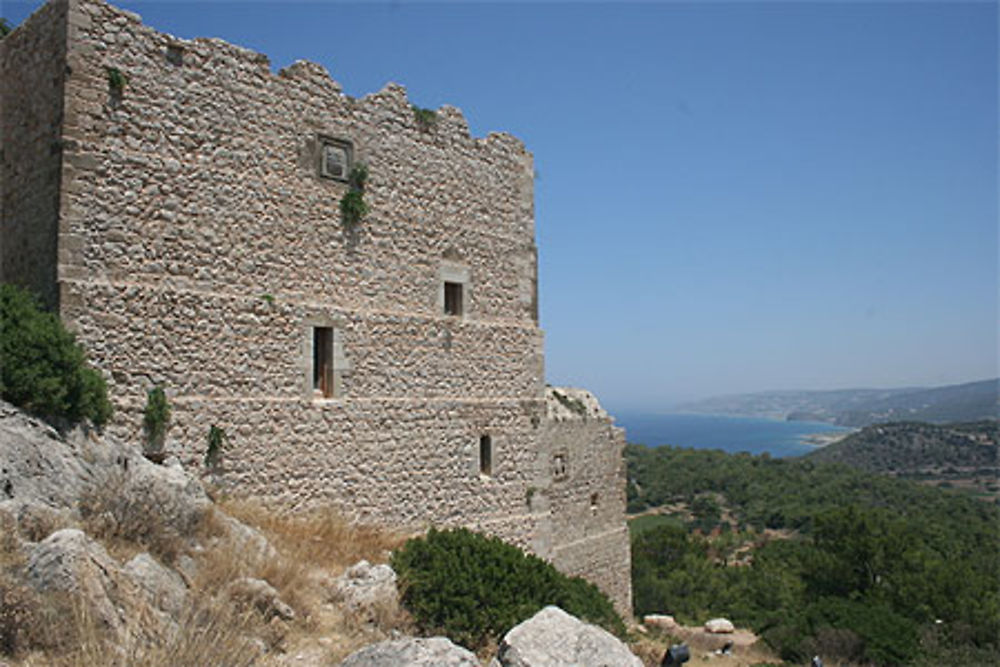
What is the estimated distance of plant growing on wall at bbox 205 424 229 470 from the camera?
31.4ft

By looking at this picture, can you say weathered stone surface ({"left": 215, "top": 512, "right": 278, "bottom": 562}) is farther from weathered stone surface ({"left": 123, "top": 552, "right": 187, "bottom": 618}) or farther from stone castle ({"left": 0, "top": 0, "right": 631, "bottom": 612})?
stone castle ({"left": 0, "top": 0, "right": 631, "bottom": 612})

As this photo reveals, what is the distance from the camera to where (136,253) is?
9273mm

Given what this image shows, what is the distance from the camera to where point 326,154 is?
1120 cm

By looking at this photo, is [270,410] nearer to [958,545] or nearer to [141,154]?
[141,154]

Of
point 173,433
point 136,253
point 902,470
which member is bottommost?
point 902,470

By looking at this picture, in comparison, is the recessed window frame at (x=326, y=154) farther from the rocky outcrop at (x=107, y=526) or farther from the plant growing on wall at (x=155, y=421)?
the rocky outcrop at (x=107, y=526)

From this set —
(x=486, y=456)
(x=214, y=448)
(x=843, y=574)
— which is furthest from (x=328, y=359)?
(x=843, y=574)

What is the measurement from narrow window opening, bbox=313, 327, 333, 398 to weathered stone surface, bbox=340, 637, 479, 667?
231 inches

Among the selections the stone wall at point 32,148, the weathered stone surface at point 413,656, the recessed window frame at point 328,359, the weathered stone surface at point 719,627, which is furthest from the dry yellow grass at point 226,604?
the weathered stone surface at point 719,627

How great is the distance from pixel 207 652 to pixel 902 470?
92.5m

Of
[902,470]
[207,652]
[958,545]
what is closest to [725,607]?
[958,545]

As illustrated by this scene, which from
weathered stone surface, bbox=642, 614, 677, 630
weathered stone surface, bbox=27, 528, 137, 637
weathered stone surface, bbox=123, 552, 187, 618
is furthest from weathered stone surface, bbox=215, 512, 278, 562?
weathered stone surface, bbox=642, 614, 677, 630

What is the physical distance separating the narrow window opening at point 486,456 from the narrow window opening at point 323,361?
3204 millimetres

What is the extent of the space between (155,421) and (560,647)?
223 inches
